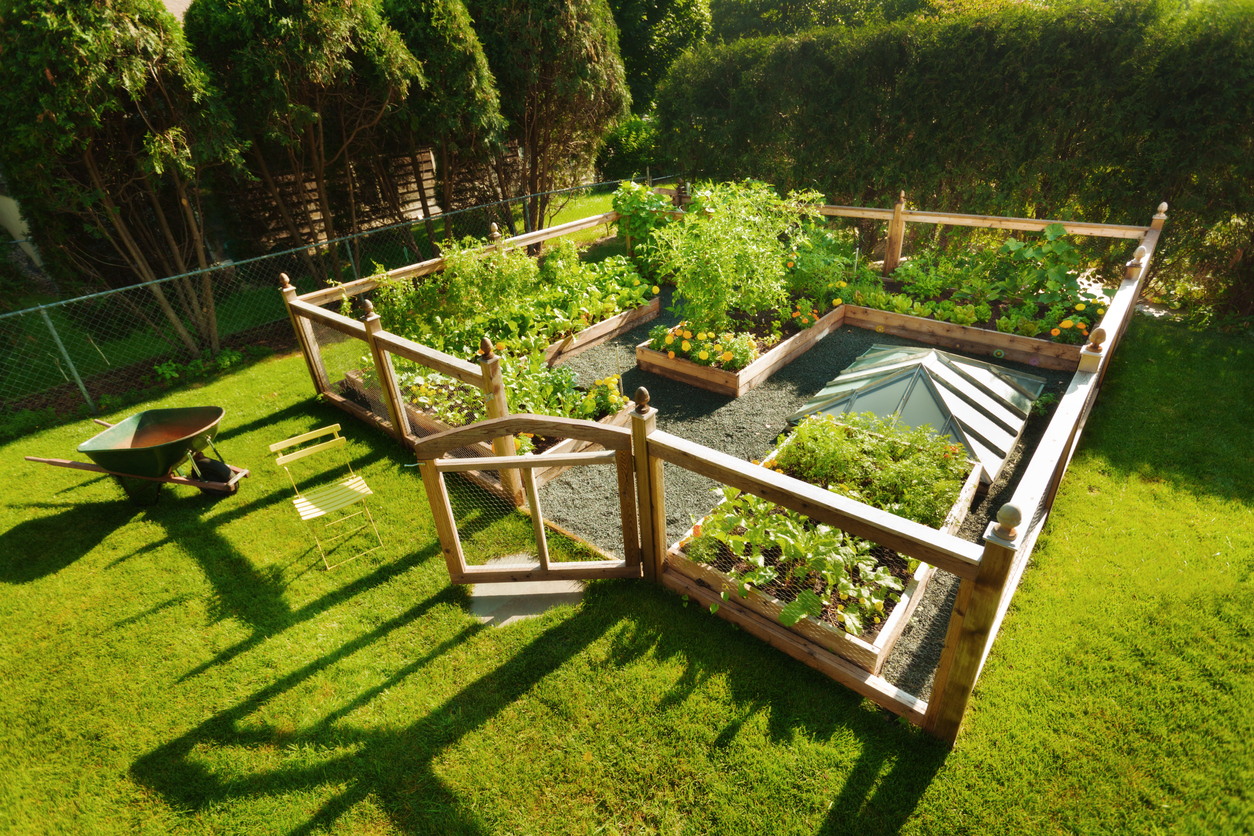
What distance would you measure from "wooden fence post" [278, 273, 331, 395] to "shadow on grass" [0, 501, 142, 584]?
6.75ft

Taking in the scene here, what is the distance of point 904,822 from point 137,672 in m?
4.44

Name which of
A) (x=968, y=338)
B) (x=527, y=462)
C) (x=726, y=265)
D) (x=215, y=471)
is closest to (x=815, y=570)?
(x=527, y=462)

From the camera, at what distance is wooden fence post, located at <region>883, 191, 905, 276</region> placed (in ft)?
26.5

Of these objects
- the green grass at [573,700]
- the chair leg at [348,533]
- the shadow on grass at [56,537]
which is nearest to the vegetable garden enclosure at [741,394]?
the green grass at [573,700]

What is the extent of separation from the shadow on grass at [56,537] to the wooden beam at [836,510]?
4.77 m

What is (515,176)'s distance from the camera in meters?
12.9

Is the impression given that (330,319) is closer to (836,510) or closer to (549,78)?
(836,510)

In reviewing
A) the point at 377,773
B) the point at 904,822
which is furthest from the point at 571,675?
the point at 904,822

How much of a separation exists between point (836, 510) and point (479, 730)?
222cm

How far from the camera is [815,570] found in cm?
342

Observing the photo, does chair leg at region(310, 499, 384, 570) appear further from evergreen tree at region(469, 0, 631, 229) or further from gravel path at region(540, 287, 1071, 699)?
evergreen tree at region(469, 0, 631, 229)

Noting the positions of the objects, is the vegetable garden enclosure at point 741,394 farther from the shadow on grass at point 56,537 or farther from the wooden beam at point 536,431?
the shadow on grass at point 56,537

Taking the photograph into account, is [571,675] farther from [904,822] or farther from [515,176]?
[515,176]

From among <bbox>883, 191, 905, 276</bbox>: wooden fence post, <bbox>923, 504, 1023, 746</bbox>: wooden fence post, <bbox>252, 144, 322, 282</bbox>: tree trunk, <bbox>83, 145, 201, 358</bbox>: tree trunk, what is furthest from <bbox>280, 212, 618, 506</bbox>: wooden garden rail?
<bbox>883, 191, 905, 276</bbox>: wooden fence post
